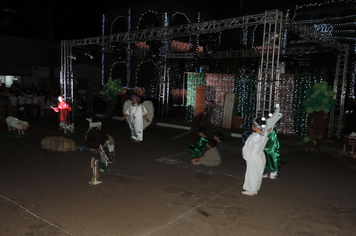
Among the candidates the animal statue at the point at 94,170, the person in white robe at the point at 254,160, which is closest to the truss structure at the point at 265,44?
the person in white robe at the point at 254,160

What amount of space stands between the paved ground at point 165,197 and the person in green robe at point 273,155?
0.82ft

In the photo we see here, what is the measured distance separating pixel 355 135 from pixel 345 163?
1.17 meters

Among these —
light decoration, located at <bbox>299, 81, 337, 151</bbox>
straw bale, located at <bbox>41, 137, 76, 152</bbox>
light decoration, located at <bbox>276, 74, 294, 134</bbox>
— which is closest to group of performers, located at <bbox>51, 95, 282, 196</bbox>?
straw bale, located at <bbox>41, 137, 76, 152</bbox>

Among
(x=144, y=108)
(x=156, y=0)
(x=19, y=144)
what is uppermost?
(x=156, y=0)

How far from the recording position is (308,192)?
5.66 meters

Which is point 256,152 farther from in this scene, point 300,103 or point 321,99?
point 300,103

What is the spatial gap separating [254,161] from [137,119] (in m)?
5.82

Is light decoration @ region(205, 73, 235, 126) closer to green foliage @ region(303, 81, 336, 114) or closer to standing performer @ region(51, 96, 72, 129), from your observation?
green foliage @ region(303, 81, 336, 114)

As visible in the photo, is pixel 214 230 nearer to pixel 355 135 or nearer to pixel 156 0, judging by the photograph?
pixel 355 135

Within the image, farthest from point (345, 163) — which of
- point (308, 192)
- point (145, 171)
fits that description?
point (145, 171)

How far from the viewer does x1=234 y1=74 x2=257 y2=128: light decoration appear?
1366cm

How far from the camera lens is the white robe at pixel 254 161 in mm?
5293

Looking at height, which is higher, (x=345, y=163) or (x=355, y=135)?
(x=355, y=135)

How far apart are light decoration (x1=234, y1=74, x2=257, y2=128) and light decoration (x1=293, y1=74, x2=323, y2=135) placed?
1.86 meters
